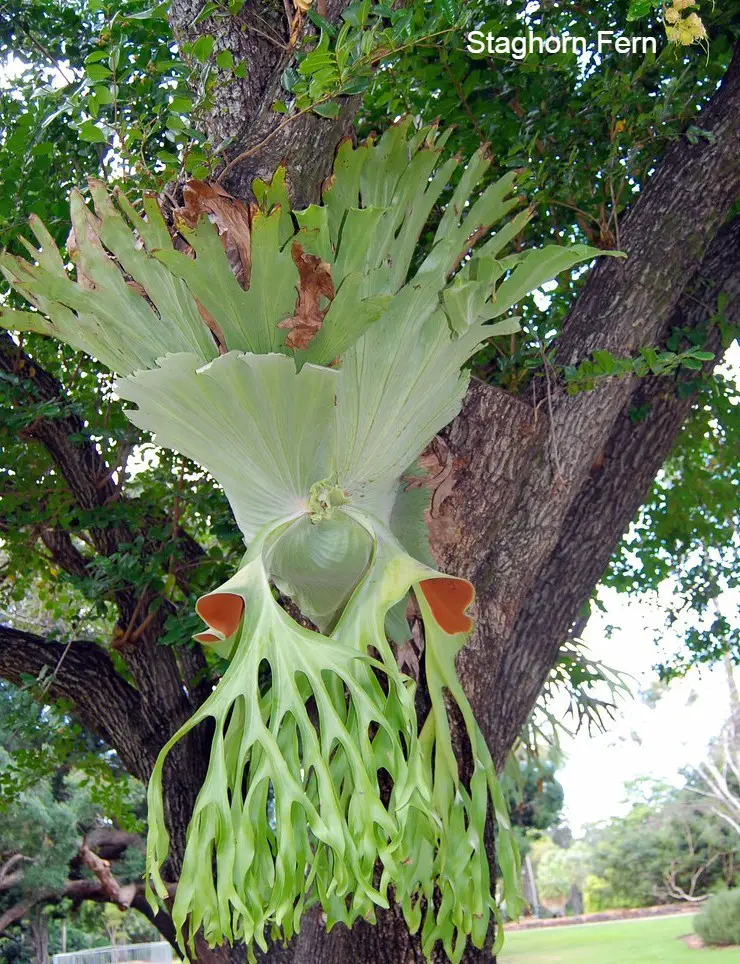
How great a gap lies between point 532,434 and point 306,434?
0.61 m

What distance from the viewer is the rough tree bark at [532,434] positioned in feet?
4.65

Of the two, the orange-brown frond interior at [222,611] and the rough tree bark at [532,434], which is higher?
the rough tree bark at [532,434]

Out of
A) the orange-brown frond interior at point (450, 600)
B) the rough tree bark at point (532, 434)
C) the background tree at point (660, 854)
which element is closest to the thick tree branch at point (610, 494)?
the rough tree bark at point (532, 434)

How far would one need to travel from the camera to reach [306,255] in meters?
0.94

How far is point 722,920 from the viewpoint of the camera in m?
9.58

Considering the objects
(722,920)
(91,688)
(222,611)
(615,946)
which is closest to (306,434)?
(222,611)

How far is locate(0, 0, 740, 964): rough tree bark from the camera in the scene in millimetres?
1417

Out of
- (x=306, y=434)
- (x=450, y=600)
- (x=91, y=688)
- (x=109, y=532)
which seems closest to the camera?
(x=306, y=434)

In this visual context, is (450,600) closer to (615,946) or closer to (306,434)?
(306,434)

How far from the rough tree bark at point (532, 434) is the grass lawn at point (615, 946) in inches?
345

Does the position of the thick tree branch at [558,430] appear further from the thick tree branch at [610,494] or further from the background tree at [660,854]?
the background tree at [660,854]

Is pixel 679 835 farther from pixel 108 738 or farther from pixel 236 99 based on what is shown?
pixel 236 99

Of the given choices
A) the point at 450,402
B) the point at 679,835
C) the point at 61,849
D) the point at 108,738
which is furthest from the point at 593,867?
the point at 450,402

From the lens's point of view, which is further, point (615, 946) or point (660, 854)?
point (660, 854)
